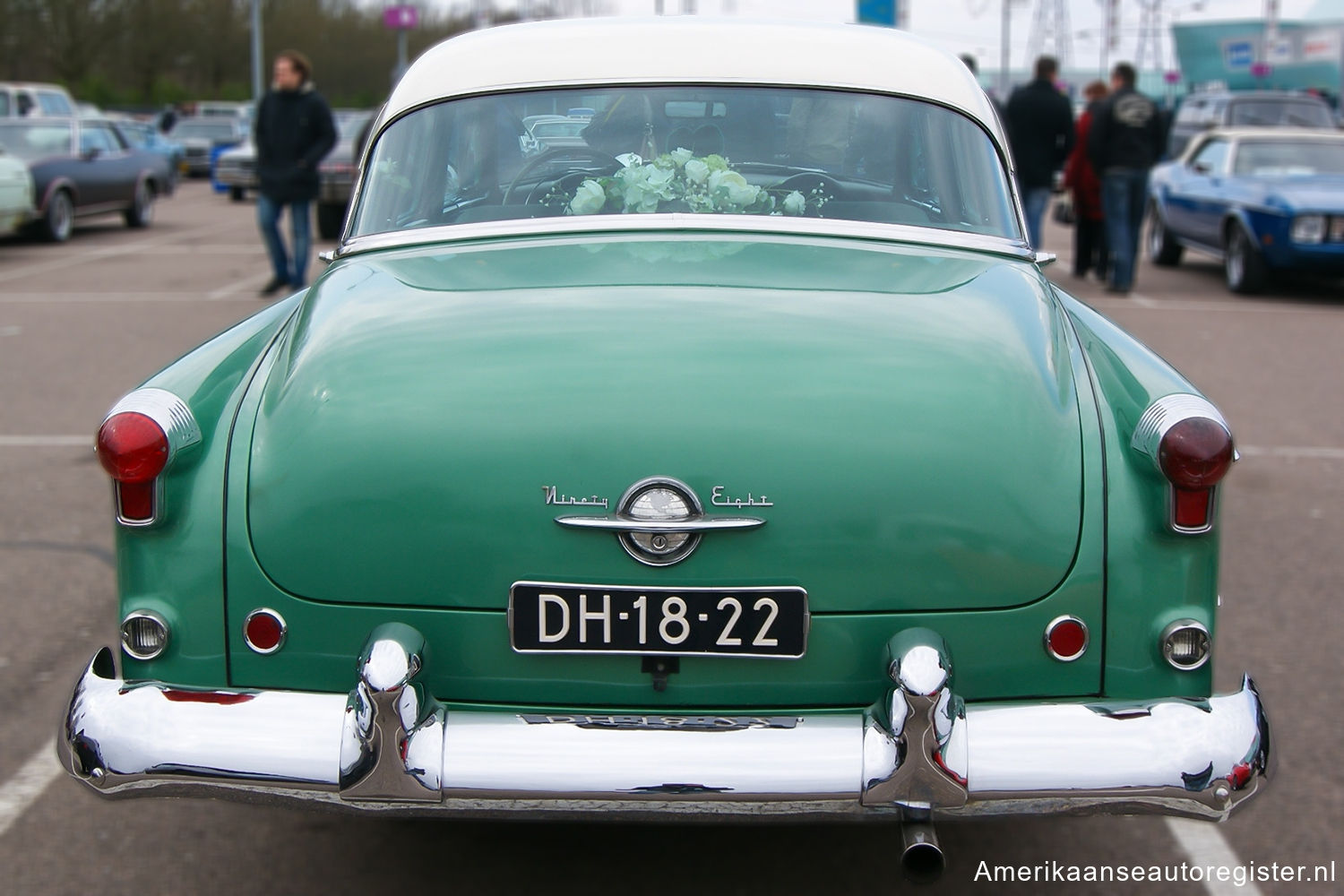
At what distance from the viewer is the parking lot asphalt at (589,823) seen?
10.2 ft

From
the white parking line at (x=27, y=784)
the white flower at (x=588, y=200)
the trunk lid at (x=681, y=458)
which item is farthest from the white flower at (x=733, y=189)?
the white parking line at (x=27, y=784)

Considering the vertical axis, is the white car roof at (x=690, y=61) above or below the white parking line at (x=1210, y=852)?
above

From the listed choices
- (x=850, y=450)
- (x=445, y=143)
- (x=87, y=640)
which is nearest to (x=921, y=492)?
(x=850, y=450)

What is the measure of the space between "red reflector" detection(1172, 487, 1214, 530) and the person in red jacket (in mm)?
10262

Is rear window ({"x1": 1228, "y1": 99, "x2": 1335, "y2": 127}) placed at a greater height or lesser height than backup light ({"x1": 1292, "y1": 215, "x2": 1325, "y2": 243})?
greater

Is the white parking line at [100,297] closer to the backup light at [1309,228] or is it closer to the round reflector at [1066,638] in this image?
the backup light at [1309,228]

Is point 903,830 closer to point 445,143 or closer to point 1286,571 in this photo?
point 445,143

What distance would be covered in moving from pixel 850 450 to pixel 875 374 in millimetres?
187

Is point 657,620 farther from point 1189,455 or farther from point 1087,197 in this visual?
point 1087,197

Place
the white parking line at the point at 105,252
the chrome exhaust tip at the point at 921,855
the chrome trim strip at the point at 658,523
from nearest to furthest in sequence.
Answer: the chrome exhaust tip at the point at 921,855, the chrome trim strip at the point at 658,523, the white parking line at the point at 105,252

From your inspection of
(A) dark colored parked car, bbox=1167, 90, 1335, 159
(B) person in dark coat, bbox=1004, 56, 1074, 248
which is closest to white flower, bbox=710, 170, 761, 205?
(B) person in dark coat, bbox=1004, 56, 1074, 248

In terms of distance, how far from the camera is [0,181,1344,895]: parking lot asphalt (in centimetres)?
310

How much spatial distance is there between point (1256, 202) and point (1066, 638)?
11.0 m

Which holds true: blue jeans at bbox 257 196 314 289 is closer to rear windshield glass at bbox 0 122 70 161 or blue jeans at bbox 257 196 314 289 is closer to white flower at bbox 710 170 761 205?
rear windshield glass at bbox 0 122 70 161
